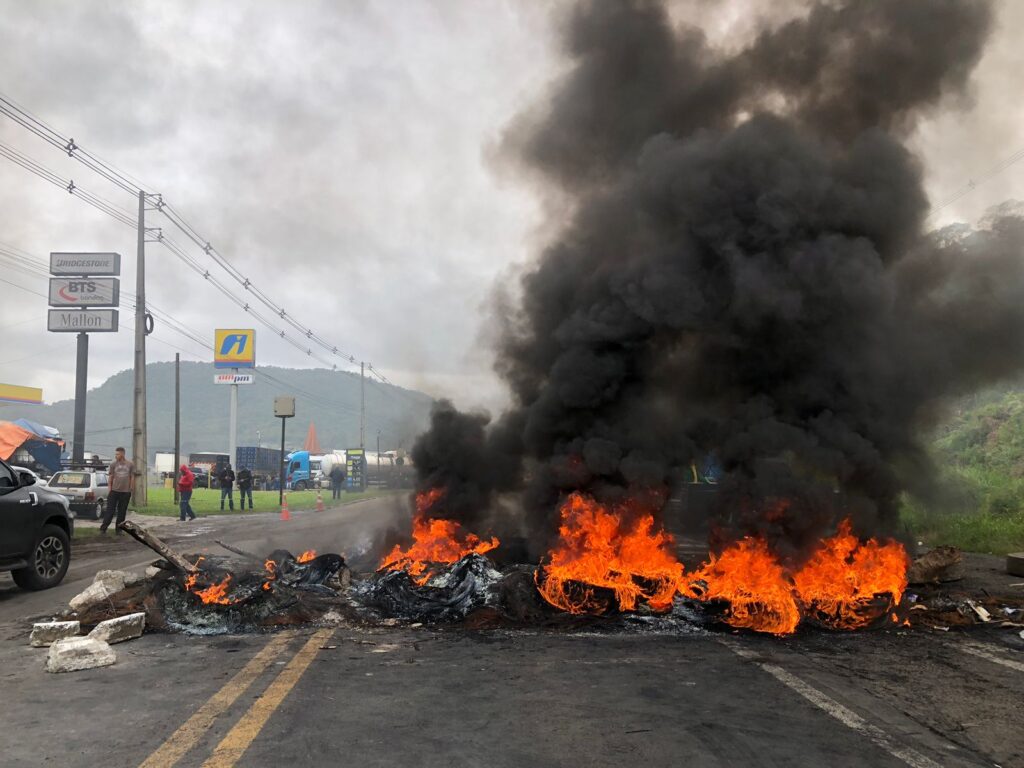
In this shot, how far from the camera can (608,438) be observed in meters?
9.80

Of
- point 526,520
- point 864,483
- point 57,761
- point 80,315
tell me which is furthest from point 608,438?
point 80,315

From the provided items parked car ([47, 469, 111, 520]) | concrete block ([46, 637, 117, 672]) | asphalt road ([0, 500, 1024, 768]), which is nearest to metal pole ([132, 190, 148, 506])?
parked car ([47, 469, 111, 520])

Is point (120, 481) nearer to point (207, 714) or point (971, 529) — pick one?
point (207, 714)

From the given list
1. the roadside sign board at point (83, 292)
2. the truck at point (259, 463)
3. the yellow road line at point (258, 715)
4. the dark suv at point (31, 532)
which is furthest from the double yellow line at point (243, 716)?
the truck at point (259, 463)

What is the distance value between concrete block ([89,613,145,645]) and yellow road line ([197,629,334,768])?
5.52ft

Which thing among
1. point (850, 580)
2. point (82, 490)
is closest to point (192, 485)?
point (82, 490)

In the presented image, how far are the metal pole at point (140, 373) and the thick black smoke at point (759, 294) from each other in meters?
17.1

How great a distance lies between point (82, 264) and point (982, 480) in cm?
4737

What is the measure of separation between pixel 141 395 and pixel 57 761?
78.7ft

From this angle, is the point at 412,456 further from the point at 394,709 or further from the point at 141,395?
the point at 141,395

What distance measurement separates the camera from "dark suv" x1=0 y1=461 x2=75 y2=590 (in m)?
8.88

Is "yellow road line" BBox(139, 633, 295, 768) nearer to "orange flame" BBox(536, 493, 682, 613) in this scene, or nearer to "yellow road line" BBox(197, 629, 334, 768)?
"yellow road line" BBox(197, 629, 334, 768)

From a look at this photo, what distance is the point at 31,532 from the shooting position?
9.27m

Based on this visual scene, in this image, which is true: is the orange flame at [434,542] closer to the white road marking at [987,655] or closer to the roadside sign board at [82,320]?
the white road marking at [987,655]
